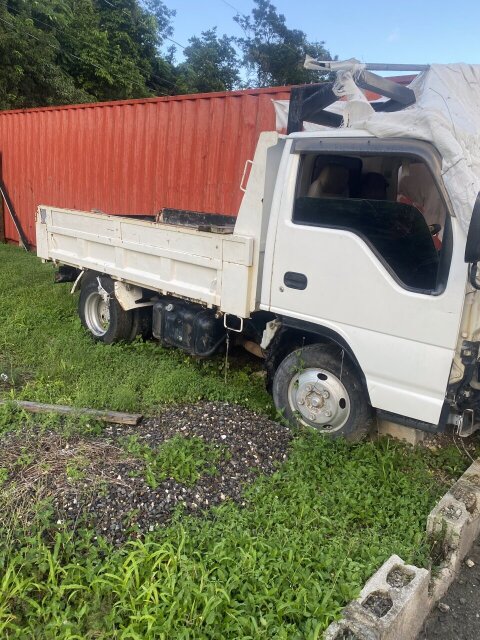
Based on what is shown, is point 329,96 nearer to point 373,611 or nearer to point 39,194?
point 373,611

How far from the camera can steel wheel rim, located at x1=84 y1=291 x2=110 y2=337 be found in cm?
573

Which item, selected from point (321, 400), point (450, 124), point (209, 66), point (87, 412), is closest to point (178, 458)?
point (87, 412)

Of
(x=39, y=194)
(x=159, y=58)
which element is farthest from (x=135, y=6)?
(x=39, y=194)

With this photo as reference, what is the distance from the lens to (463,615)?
256cm

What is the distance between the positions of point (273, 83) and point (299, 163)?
34.3m

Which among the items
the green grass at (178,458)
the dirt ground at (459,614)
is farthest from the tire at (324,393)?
the dirt ground at (459,614)

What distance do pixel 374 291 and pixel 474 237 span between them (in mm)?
765

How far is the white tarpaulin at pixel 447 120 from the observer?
2812mm

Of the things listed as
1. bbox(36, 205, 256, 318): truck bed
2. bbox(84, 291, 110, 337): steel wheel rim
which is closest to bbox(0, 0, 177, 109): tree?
bbox(36, 205, 256, 318): truck bed

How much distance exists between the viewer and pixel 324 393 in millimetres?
3686

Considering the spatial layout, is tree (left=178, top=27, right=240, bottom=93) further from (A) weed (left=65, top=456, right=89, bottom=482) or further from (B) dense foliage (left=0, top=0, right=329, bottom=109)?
(A) weed (left=65, top=456, right=89, bottom=482)

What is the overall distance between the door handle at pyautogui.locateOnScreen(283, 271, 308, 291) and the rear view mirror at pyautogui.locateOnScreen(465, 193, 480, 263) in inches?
45.4

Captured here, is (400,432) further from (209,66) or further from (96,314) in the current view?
(209,66)

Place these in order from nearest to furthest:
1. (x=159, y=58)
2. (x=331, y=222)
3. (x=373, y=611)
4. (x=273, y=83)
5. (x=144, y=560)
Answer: (x=373, y=611), (x=144, y=560), (x=331, y=222), (x=159, y=58), (x=273, y=83)
